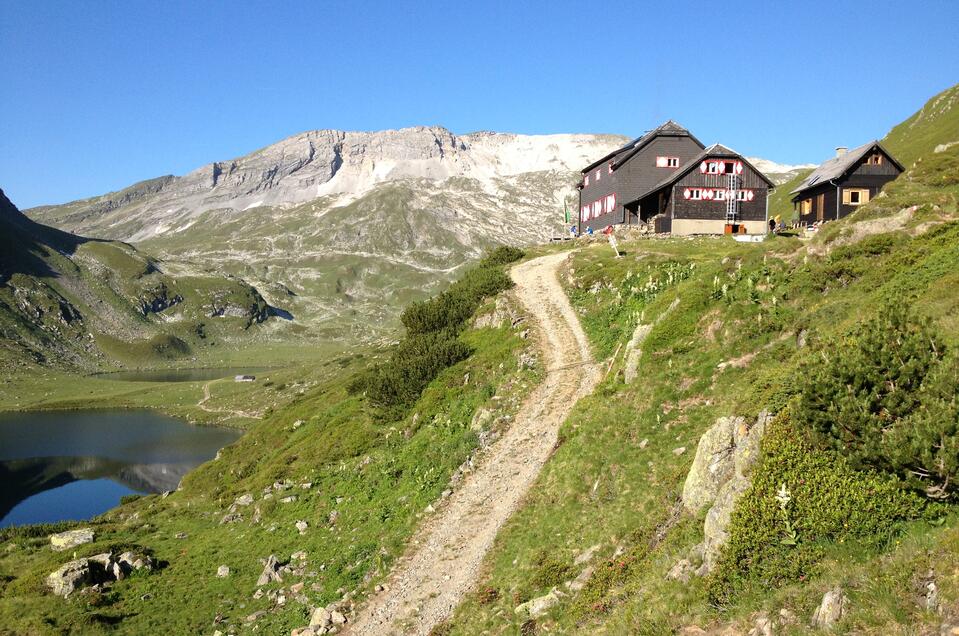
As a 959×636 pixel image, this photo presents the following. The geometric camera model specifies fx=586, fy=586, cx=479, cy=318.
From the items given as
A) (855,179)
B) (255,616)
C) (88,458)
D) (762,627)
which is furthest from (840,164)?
(88,458)

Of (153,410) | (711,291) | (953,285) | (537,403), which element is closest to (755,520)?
(953,285)

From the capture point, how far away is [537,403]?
99.9 feet

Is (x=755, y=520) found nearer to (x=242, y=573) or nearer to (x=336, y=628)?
(x=336, y=628)

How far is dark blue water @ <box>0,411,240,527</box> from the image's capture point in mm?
79062

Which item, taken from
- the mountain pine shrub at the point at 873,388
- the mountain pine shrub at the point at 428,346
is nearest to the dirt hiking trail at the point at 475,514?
the mountain pine shrub at the point at 428,346

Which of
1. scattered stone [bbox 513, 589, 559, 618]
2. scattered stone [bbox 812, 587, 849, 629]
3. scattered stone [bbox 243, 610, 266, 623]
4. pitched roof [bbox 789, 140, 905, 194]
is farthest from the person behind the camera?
pitched roof [bbox 789, 140, 905, 194]

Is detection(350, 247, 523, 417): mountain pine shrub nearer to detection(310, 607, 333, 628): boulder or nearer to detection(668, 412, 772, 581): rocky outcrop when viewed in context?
detection(310, 607, 333, 628): boulder

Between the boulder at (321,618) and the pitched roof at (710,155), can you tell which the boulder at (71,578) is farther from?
the pitched roof at (710,155)

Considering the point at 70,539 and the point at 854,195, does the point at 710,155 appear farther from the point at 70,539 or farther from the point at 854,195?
the point at 70,539

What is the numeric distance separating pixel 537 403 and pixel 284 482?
65.3ft

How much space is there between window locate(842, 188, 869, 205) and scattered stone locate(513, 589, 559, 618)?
6198 centimetres

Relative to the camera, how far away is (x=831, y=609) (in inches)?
362

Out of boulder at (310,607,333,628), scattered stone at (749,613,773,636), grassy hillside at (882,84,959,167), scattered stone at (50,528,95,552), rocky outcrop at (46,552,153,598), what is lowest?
scattered stone at (50,528,95,552)

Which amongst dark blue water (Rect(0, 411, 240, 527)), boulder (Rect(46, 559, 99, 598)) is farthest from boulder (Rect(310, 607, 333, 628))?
dark blue water (Rect(0, 411, 240, 527))
